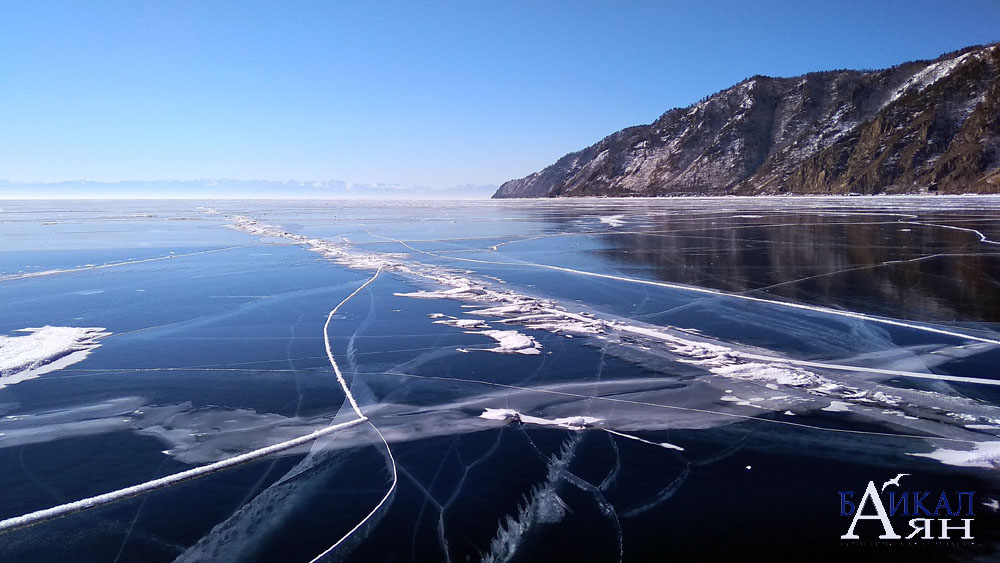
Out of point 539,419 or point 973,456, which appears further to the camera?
point 539,419

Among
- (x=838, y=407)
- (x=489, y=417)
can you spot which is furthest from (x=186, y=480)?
(x=838, y=407)

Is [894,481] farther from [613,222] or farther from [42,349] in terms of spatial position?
[613,222]

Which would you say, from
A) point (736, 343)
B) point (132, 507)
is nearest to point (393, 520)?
point (132, 507)

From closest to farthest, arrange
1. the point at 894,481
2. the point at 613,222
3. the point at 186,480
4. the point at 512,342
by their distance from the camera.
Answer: the point at 894,481 → the point at 186,480 → the point at 512,342 → the point at 613,222

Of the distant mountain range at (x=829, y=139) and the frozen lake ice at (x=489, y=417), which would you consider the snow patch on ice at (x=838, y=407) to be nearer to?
the frozen lake ice at (x=489, y=417)

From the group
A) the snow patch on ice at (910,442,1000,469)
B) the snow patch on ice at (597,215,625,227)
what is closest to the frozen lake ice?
the snow patch on ice at (910,442,1000,469)

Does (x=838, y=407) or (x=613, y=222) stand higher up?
(x=613, y=222)

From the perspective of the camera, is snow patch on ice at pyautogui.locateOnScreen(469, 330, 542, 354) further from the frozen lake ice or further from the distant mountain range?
the distant mountain range
